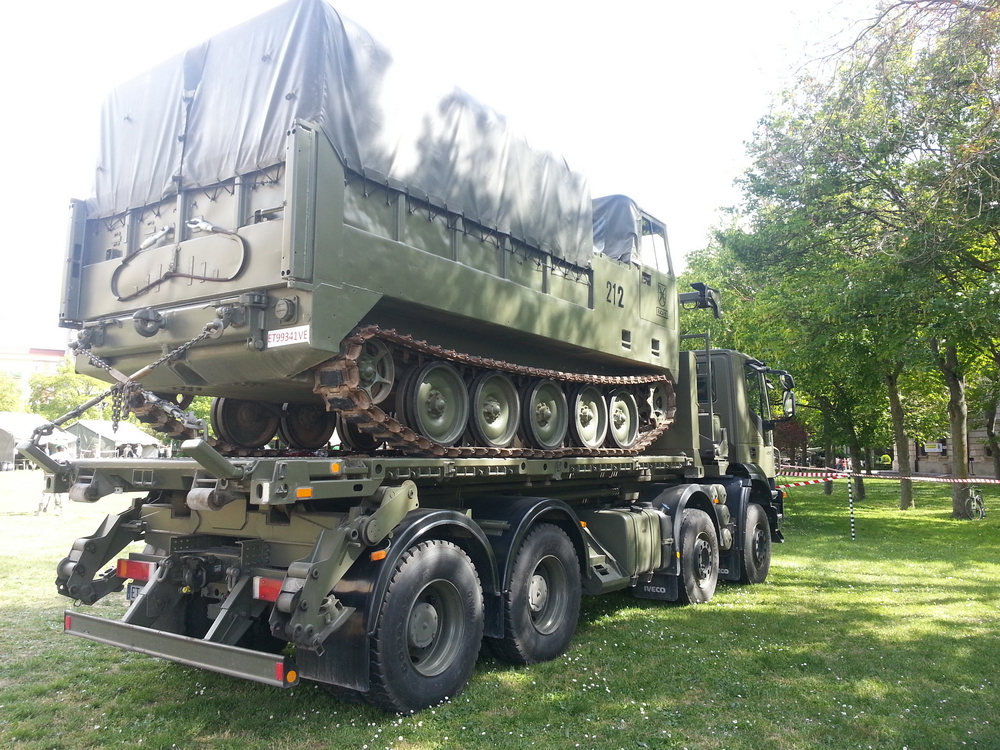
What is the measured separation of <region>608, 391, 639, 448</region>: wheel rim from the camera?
8.98m

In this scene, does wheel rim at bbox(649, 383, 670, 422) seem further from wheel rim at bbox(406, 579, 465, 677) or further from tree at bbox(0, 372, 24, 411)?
tree at bbox(0, 372, 24, 411)

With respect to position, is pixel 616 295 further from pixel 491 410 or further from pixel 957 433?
pixel 957 433

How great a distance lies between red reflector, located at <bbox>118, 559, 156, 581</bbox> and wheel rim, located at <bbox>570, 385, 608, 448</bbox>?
4.27 metres

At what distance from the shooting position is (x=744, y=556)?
10.6m

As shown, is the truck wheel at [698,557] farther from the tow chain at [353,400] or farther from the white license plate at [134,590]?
the white license plate at [134,590]

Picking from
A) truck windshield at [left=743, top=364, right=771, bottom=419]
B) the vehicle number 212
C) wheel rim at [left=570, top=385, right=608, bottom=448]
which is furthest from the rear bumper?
truck windshield at [left=743, top=364, right=771, bottom=419]

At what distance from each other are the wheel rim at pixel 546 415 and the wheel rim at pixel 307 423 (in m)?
2.05

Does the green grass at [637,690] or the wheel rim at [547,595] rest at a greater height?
the wheel rim at [547,595]

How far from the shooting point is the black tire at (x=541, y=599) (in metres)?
6.39

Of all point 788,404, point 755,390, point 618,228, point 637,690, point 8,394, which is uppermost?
point 8,394

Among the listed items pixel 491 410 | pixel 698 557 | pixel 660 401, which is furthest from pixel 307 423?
pixel 698 557

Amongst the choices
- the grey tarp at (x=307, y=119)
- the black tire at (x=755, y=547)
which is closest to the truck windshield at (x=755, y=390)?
the black tire at (x=755, y=547)

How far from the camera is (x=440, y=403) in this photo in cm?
647

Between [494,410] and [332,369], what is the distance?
81.9 inches
